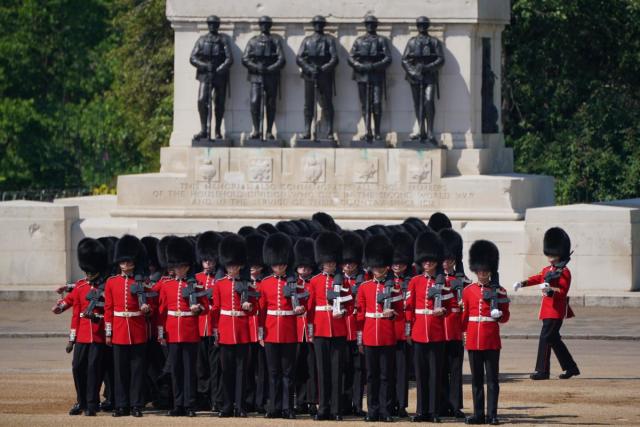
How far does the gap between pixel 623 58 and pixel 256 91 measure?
38.1 ft

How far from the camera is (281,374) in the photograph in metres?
17.8

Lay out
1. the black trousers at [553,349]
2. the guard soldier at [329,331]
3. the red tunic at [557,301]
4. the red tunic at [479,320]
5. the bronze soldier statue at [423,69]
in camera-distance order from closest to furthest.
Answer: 1. the red tunic at [479,320]
2. the guard soldier at [329,331]
3. the black trousers at [553,349]
4. the red tunic at [557,301]
5. the bronze soldier statue at [423,69]

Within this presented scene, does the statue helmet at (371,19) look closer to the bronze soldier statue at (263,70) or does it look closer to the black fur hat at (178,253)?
the bronze soldier statue at (263,70)

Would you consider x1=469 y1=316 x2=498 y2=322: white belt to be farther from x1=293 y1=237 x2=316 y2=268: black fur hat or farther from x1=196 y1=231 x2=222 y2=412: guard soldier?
x1=196 y1=231 x2=222 y2=412: guard soldier

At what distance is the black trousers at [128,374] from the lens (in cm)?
1788

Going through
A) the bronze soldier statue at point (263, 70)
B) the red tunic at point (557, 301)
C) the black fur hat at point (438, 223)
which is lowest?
the red tunic at point (557, 301)

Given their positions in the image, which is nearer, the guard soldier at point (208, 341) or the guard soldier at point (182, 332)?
the guard soldier at point (182, 332)

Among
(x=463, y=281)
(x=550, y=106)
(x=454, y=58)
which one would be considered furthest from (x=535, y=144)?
(x=463, y=281)

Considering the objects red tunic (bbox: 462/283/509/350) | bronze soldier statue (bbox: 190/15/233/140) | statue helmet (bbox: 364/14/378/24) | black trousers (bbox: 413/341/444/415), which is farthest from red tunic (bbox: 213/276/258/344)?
bronze soldier statue (bbox: 190/15/233/140)

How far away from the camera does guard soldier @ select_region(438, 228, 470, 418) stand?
17625 mm

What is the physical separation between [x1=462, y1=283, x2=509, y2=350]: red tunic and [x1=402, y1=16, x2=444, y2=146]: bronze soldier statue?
12542 mm

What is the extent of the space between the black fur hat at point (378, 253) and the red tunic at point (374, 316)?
0.89 feet

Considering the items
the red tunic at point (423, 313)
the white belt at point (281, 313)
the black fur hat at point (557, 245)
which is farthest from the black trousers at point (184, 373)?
the black fur hat at point (557, 245)

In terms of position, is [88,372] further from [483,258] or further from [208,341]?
[483,258]
